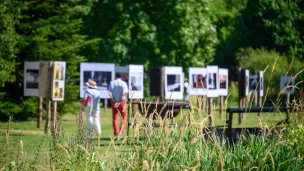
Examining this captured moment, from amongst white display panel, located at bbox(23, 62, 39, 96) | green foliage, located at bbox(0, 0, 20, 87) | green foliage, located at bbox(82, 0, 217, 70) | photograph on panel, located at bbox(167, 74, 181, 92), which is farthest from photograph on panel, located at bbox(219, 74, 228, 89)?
green foliage, located at bbox(82, 0, 217, 70)

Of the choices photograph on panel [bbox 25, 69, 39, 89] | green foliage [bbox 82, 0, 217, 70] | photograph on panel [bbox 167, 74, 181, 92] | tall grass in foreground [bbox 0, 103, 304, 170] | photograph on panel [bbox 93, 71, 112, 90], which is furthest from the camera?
green foliage [bbox 82, 0, 217, 70]

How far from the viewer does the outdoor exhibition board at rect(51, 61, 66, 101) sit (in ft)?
80.3

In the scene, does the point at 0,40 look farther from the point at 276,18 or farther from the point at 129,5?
the point at 276,18

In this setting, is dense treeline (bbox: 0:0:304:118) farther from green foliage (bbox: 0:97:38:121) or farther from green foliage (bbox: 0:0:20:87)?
green foliage (bbox: 0:0:20:87)

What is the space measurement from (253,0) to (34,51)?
107ft

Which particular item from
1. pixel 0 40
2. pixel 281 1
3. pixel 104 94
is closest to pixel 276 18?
pixel 281 1

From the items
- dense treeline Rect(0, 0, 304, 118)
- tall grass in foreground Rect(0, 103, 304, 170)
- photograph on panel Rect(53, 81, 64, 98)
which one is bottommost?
tall grass in foreground Rect(0, 103, 304, 170)

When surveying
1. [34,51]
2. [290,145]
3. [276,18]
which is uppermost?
[276,18]

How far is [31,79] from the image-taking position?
2798 centimetres

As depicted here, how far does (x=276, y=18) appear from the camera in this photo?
52.0 m

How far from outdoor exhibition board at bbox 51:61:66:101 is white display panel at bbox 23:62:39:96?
2857mm

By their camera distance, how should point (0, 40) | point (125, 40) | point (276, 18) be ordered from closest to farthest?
point (0, 40) < point (125, 40) < point (276, 18)

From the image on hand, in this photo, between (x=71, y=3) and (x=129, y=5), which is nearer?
(x=71, y=3)

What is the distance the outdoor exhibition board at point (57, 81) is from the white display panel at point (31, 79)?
2.86 m
